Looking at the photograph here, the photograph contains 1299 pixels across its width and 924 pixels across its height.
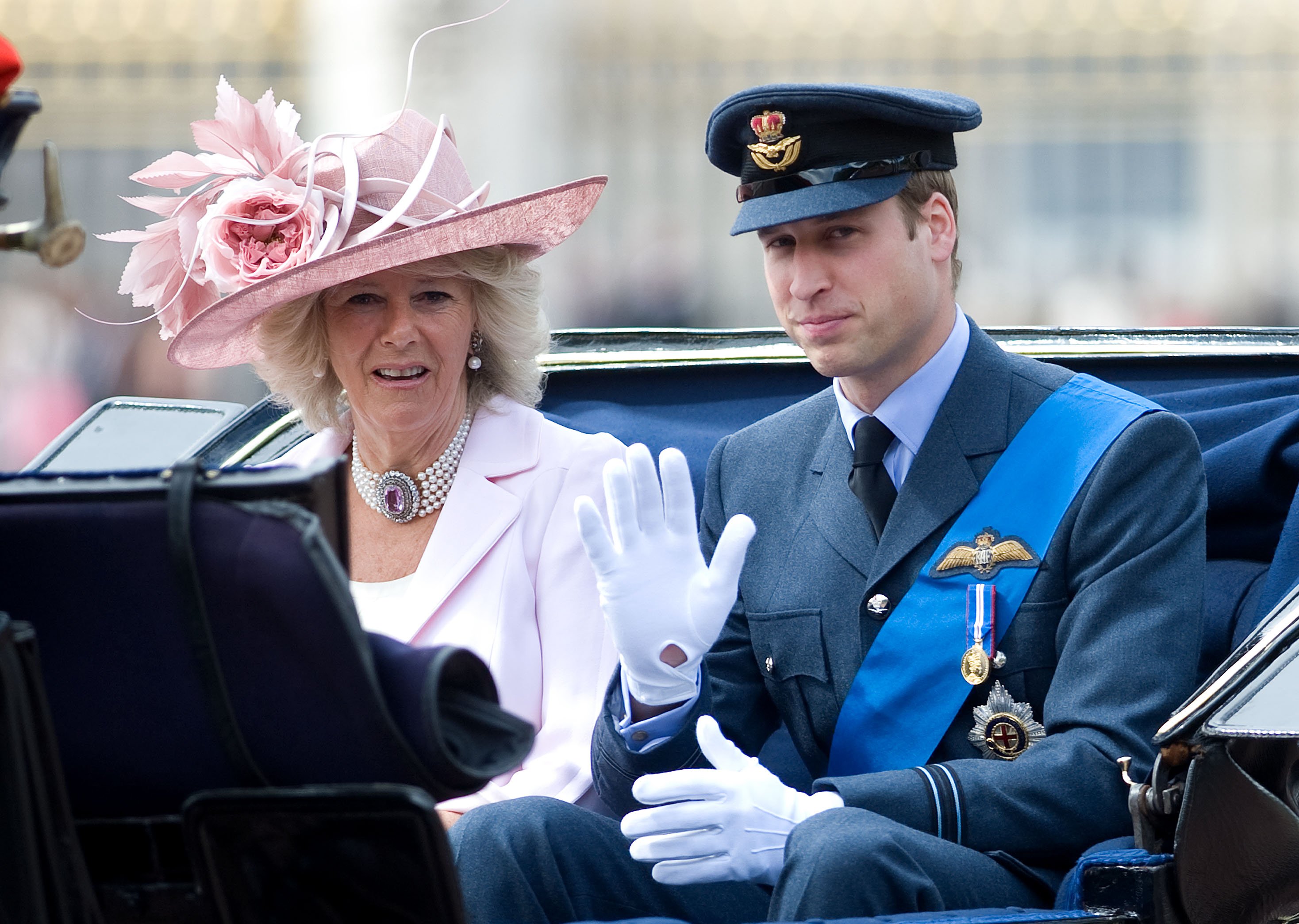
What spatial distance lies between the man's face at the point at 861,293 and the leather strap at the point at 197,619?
3.73ft

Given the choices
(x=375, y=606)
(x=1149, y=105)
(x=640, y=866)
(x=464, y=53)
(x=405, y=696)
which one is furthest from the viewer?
(x=1149, y=105)

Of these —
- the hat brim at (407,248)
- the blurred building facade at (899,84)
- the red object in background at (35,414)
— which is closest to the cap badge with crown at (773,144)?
the hat brim at (407,248)

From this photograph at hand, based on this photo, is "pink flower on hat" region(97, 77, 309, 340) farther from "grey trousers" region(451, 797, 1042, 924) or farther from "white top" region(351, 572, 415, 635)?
"grey trousers" region(451, 797, 1042, 924)

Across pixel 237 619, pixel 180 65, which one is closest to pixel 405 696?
pixel 237 619

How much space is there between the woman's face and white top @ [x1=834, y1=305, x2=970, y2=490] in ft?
2.32

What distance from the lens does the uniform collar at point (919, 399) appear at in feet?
7.43

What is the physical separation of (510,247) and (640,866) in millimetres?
1085

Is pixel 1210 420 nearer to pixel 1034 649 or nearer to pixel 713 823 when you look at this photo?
pixel 1034 649

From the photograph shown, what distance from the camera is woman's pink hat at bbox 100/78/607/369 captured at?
8.09ft

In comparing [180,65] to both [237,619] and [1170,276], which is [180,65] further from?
[237,619]

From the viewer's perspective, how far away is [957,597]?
2.16 metres

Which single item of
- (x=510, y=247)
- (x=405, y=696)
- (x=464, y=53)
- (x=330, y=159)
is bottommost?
(x=405, y=696)

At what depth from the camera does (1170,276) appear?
8.76 m

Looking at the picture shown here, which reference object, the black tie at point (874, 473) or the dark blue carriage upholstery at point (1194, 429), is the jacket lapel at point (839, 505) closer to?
the black tie at point (874, 473)
